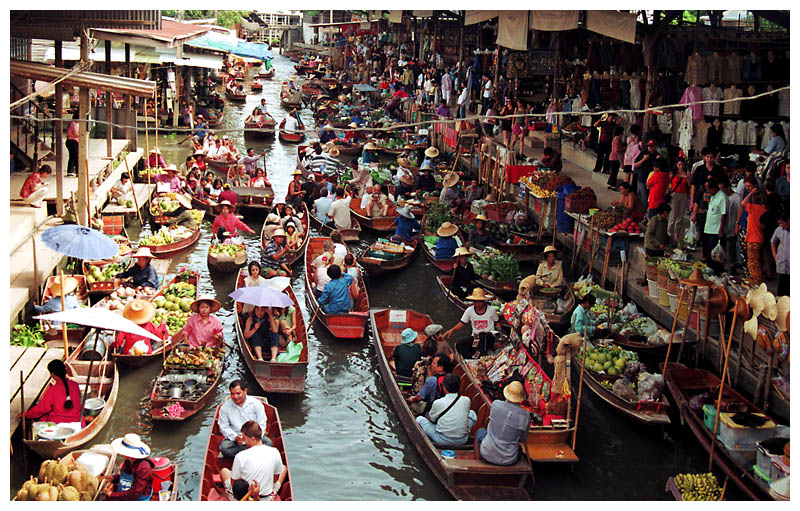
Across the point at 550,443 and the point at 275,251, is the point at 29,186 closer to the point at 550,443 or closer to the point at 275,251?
the point at 275,251

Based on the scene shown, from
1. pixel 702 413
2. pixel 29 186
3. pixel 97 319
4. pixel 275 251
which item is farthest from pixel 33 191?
pixel 702 413

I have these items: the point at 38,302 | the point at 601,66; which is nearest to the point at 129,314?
the point at 38,302

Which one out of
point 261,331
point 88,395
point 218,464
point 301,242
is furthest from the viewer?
point 301,242

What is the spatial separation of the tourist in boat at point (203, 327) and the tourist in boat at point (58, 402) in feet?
6.85

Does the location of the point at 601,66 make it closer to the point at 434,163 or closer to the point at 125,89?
the point at 434,163

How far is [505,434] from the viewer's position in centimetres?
870

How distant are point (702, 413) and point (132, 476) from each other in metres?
6.04

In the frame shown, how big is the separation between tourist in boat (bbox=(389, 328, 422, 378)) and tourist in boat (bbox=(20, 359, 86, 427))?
368 cm

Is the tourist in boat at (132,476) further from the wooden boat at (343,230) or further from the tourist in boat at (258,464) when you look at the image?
the wooden boat at (343,230)

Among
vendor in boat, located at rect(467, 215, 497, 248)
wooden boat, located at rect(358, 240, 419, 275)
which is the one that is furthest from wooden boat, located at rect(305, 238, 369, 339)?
vendor in boat, located at rect(467, 215, 497, 248)

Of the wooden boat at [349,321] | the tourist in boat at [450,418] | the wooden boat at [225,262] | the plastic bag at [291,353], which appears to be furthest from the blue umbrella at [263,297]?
the wooden boat at [225,262]

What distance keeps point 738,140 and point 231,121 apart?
23511 mm

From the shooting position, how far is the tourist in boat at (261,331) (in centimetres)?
1142

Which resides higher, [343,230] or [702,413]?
[343,230]
